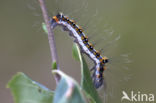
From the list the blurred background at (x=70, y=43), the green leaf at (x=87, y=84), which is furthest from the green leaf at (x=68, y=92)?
the blurred background at (x=70, y=43)

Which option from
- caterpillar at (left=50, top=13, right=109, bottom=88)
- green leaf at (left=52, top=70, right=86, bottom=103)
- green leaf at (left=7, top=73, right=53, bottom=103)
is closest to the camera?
green leaf at (left=52, top=70, right=86, bottom=103)

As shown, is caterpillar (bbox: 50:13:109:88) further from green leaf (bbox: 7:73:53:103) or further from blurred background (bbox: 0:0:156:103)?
blurred background (bbox: 0:0:156:103)

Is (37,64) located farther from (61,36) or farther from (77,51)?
(77,51)

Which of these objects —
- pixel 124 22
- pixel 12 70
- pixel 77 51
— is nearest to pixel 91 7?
pixel 124 22

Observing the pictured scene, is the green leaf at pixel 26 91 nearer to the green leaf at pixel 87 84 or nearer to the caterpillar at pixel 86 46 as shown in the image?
the green leaf at pixel 87 84

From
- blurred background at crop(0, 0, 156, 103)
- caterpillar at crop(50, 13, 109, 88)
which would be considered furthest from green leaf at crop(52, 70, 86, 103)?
blurred background at crop(0, 0, 156, 103)
